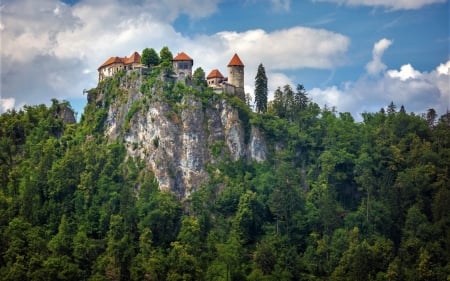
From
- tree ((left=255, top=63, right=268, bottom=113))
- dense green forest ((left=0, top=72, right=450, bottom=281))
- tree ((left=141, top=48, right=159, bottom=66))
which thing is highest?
tree ((left=141, top=48, right=159, bottom=66))

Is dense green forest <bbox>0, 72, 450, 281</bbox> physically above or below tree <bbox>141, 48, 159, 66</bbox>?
below

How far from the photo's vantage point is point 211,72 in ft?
369

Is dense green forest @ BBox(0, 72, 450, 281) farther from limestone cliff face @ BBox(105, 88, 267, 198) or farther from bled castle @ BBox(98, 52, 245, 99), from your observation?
bled castle @ BBox(98, 52, 245, 99)

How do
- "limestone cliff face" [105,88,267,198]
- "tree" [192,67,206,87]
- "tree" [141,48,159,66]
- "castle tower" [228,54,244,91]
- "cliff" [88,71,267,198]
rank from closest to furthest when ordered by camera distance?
"limestone cliff face" [105,88,267,198] < "cliff" [88,71,267,198] < "tree" [192,67,206,87] < "tree" [141,48,159,66] < "castle tower" [228,54,244,91]

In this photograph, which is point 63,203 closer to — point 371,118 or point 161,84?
point 161,84

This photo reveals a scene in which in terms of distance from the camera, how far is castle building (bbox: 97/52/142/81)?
11262 centimetres

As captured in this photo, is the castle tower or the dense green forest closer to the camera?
the dense green forest

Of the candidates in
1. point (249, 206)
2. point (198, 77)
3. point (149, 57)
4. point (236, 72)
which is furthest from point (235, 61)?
point (249, 206)

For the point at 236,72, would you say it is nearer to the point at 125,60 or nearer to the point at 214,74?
the point at 214,74

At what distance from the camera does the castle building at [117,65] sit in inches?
4434

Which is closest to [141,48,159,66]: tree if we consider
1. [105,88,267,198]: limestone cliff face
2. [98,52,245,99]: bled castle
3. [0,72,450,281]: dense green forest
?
[98,52,245,99]: bled castle

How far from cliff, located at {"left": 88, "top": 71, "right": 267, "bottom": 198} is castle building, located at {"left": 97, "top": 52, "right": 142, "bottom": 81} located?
4.90 m

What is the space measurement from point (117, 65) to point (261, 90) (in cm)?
2163

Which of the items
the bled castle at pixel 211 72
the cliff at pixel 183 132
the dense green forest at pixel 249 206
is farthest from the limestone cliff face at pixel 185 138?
the bled castle at pixel 211 72
